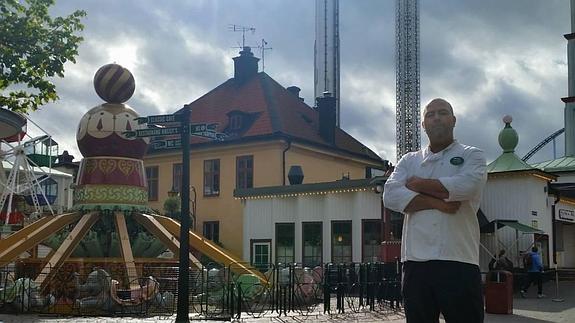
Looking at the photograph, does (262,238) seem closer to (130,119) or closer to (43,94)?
(130,119)

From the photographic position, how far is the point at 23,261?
697 inches

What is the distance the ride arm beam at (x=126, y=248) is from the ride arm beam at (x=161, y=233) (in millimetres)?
542

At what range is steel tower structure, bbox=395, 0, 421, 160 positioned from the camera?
52188 mm

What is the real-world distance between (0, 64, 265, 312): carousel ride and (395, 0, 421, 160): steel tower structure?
33009 millimetres

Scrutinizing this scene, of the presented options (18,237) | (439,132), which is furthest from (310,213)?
(439,132)

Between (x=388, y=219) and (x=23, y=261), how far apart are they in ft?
37.0

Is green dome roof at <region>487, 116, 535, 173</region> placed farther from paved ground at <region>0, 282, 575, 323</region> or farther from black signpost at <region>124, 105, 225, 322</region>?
black signpost at <region>124, 105, 225, 322</region>

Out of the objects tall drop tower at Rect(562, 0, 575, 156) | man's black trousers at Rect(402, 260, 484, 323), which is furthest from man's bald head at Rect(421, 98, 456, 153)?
tall drop tower at Rect(562, 0, 575, 156)

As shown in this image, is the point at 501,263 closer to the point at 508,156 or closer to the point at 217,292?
the point at 508,156

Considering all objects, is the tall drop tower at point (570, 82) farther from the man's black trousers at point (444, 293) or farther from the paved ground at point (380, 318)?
the man's black trousers at point (444, 293)

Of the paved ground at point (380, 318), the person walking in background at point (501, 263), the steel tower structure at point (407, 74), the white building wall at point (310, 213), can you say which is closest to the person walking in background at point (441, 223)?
the paved ground at point (380, 318)

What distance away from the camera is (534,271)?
20.9 metres

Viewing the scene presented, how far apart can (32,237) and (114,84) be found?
16.1ft

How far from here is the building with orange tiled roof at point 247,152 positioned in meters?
35.0
